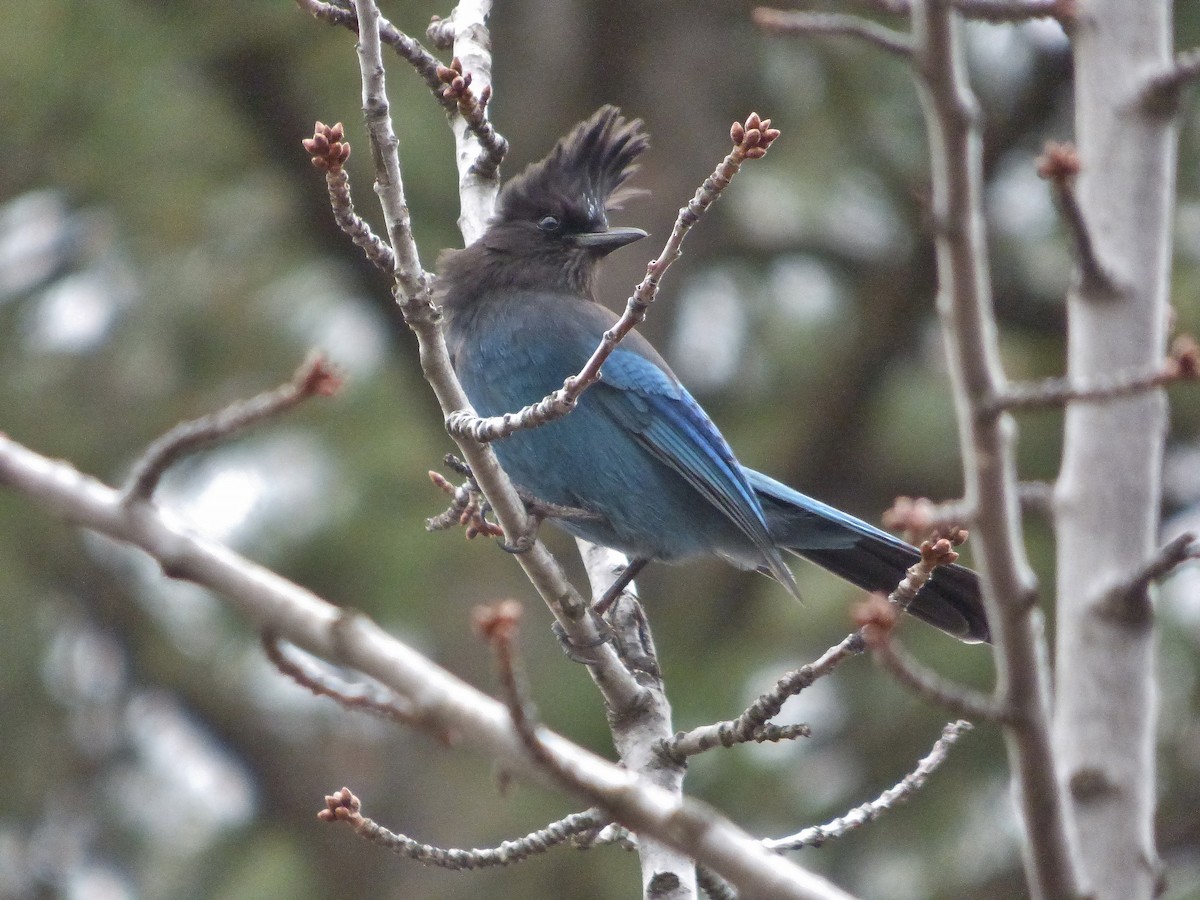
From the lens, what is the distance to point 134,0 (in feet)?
22.5

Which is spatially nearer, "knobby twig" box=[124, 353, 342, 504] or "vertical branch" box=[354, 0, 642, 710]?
"knobby twig" box=[124, 353, 342, 504]

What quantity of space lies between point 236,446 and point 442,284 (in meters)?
3.25

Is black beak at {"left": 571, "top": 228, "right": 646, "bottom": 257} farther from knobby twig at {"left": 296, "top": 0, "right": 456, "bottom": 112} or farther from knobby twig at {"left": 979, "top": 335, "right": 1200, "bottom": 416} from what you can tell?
knobby twig at {"left": 979, "top": 335, "right": 1200, "bottom": 416}

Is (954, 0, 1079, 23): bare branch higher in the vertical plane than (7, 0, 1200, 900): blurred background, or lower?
lower

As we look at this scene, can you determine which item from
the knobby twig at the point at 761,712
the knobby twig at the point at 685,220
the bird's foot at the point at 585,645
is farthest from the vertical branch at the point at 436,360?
the knobby twig at the point at 685,220

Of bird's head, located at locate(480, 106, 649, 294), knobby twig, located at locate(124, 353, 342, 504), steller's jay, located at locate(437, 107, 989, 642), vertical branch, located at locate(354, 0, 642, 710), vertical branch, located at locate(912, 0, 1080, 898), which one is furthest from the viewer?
bird's head, located at locate(480, 106, 649, 294)

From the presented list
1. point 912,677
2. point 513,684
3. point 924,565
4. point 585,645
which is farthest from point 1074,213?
point 585,645

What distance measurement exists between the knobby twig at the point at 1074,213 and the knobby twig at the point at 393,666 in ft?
2.51

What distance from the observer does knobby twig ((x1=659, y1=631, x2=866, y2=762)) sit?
2729 millimetres

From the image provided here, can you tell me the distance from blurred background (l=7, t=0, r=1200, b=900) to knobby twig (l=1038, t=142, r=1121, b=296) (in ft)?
15.9

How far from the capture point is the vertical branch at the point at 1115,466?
6.05 ft

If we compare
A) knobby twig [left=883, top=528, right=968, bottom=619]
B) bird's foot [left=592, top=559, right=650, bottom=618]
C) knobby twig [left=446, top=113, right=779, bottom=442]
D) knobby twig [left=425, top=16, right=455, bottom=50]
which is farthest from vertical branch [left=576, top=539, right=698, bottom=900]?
knobby twig [left=425, top=16, right=455, bottom=50]

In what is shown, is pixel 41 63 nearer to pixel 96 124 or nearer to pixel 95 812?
pixel 96 124

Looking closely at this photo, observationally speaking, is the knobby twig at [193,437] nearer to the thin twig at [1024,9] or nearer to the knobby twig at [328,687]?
the knobby twig at [328,687]
